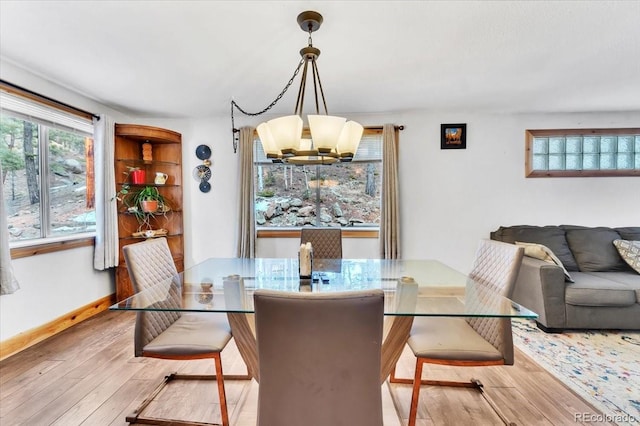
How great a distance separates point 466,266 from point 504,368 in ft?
5.72

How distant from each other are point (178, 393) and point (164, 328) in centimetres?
48

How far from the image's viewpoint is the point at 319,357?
3.12 ft

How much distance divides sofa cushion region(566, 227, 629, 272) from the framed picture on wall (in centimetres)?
159

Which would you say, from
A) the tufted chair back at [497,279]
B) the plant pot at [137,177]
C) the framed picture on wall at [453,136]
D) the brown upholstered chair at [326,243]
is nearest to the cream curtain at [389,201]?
the framed picture on wall at [453,136]

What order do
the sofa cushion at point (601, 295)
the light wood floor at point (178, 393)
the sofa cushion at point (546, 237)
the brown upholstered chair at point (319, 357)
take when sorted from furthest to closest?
the sofa cushion at point (546, 237) → the sofa cushion at point (601, 295) → the light wood floor at point (178, 393) → the brown upholstered chair at point (319, 357)

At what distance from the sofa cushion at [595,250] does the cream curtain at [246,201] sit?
3.67 metres

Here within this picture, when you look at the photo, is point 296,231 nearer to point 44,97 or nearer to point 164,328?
point 164,328

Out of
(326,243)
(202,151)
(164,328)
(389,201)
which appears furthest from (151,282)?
(389,201)

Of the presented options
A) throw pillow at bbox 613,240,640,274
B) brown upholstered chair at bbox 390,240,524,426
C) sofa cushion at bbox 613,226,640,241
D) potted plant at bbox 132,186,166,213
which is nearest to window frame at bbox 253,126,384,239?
potted plant at bbox 132,186,166,213

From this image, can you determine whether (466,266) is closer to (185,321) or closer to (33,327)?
(185,321)

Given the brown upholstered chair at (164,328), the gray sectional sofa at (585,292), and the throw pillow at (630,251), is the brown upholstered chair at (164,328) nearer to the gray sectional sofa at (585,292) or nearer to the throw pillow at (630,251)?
the gray sectional sofa at (585,292)

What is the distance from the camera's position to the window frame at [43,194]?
245 cm

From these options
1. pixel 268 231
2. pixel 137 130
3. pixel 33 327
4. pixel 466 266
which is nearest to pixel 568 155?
pixel 466 266

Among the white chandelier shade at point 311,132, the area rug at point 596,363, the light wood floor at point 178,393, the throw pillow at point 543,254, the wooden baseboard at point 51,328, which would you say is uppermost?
the white chandelier shade at point 311,132
